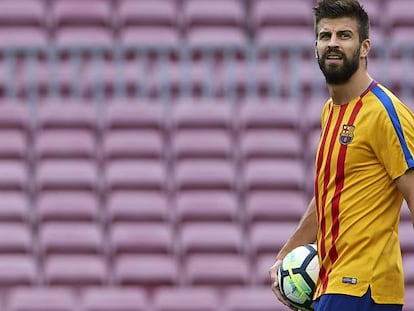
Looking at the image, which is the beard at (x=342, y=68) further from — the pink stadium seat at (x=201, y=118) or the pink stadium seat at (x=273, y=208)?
the pink stadium seat at (x=201, y=118)

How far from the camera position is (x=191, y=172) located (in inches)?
380

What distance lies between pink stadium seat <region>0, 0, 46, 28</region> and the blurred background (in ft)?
0.04

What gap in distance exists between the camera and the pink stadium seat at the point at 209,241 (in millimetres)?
9234

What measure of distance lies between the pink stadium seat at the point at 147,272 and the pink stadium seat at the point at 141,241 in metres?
0.11

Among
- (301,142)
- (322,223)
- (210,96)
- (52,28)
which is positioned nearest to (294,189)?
(301,142)

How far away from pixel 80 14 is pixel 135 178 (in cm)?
172

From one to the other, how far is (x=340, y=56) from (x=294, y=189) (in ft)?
16.2

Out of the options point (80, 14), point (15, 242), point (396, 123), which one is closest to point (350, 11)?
point (396, 123)

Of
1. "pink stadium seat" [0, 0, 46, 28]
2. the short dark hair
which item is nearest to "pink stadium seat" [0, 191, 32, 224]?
"pink stadium seat" [0, 0, 46, 28]

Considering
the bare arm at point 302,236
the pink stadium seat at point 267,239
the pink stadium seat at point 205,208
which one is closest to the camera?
the bare arm at point 302,236

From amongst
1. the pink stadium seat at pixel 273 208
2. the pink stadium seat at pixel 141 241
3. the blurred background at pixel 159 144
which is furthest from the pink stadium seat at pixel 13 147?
the pink stadium seat at pixel 273 208

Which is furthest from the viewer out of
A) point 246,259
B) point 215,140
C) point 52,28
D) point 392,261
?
point 52,28

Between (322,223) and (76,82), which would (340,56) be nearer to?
(322,223)

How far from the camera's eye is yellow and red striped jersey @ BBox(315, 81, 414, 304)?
4.79 metres
